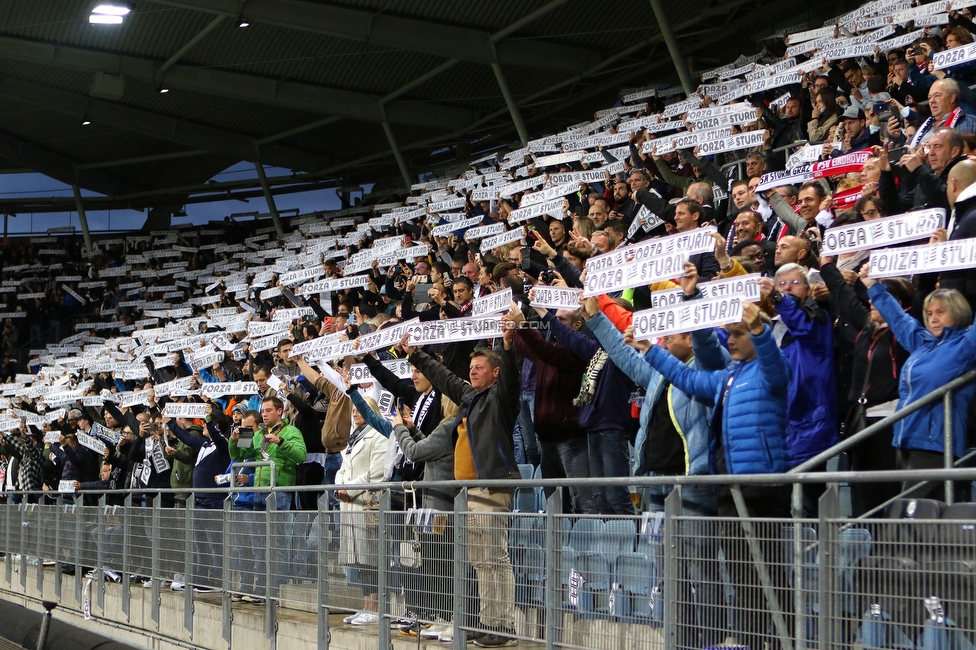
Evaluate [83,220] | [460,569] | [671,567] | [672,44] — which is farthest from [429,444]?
[83,220]

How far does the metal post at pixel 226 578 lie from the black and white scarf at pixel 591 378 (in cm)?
323

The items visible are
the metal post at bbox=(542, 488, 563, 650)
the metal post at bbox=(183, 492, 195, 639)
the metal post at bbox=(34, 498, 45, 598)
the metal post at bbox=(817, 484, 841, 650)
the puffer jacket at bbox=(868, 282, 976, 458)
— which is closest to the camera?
the metal post at bbox=(817, 484, 841, 650)

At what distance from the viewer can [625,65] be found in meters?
25.1

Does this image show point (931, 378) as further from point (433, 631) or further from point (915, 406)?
point (433, 631)

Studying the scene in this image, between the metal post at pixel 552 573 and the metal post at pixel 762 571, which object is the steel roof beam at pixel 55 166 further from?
the metal post at pixel 762 571

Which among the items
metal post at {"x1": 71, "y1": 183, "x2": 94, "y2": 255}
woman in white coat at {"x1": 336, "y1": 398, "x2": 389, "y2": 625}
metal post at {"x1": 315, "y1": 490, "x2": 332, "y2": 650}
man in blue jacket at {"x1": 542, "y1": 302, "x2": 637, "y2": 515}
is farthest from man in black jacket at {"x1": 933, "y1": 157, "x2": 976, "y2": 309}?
metal post at {"x1": 71, "y1": 183, "x2": 94, "y2": 255}

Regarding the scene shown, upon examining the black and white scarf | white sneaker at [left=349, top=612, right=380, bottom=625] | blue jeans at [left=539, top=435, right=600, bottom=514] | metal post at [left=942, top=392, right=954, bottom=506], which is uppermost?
the black and white scarf

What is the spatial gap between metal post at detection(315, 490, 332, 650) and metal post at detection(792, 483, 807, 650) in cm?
401

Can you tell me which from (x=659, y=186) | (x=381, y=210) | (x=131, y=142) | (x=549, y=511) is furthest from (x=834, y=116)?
(x=131, y=142)

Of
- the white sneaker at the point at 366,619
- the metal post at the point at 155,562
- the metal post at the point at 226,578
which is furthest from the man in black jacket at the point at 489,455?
the metal post at the point at 155,562

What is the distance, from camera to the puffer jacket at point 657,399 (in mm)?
5906

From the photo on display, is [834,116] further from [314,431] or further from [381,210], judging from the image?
[381,210]

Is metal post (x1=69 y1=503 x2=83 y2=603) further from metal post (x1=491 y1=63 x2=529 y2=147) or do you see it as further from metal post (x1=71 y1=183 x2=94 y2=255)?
metal post (x1=71 y1=183 x2=94 y2=255)

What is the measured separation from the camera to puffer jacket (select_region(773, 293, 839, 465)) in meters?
5.95
